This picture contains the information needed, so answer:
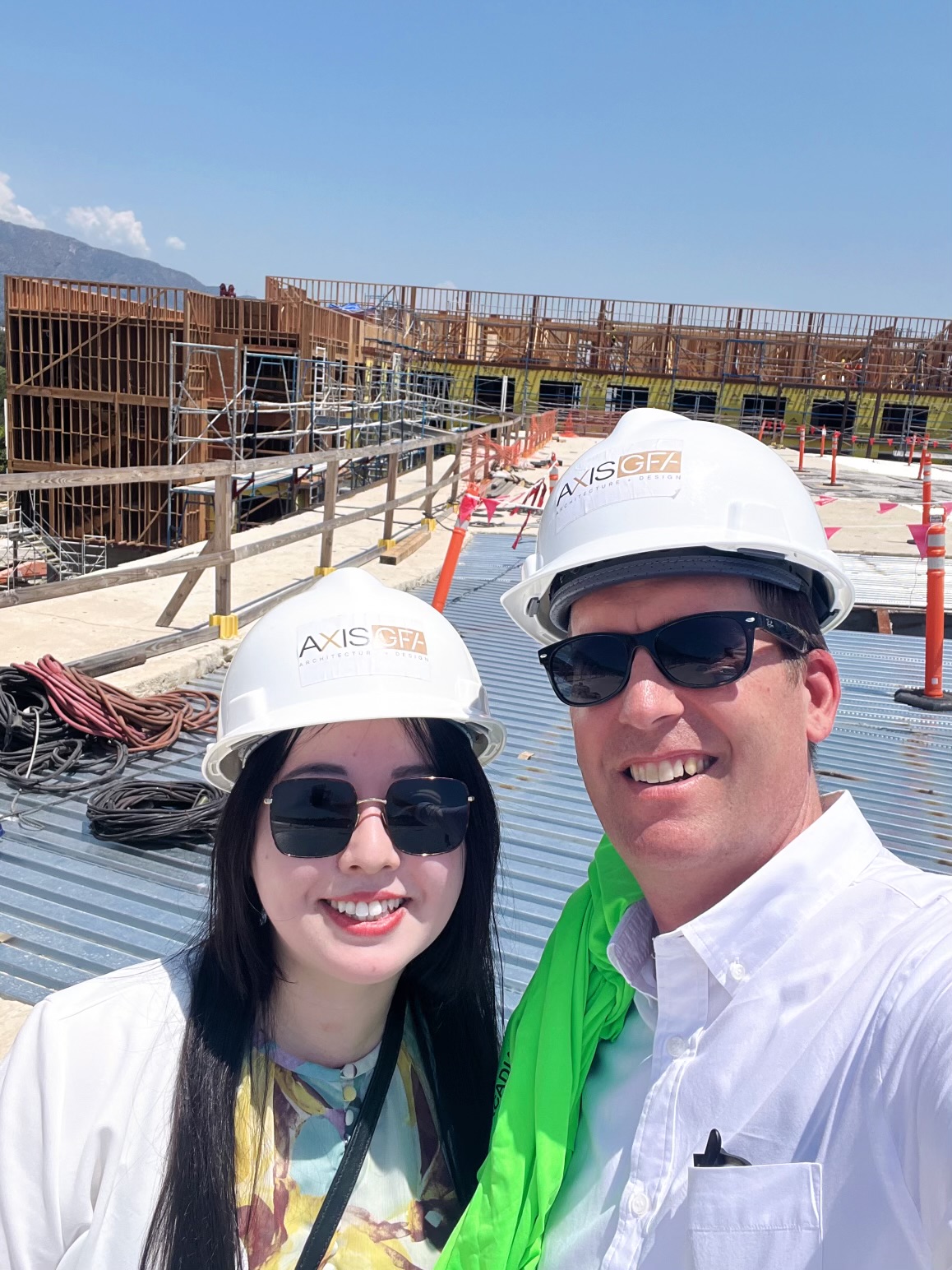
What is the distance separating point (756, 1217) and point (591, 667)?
81 cm

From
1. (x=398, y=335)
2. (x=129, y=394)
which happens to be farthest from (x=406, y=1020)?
(x=398, y=335)

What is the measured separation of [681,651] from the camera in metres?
1.54

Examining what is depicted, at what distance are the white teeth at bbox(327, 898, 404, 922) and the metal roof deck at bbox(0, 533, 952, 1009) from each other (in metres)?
1.66

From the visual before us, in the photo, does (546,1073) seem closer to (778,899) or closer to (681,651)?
(778,899)

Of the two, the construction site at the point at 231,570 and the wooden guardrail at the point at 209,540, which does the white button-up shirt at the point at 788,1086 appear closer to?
the construction site at the point at 231,570

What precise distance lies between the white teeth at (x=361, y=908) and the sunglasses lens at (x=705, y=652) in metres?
0.64

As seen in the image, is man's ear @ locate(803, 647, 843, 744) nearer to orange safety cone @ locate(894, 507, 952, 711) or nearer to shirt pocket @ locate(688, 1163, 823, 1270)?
shirt pocket @ locate(688, 1163, 823, 1270)

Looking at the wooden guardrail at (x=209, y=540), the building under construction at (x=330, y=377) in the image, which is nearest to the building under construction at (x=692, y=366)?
the building under construction at (x=330, y=377)

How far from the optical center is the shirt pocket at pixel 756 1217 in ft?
3.69

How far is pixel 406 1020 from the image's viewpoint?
181cm

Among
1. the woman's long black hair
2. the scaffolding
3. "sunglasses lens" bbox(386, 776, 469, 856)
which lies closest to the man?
the woman's long black hair

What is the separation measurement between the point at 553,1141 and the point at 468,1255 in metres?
0.21

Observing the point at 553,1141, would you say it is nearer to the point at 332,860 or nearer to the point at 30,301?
the point at 332,860

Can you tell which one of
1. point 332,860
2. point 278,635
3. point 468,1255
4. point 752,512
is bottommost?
point 468,1255
